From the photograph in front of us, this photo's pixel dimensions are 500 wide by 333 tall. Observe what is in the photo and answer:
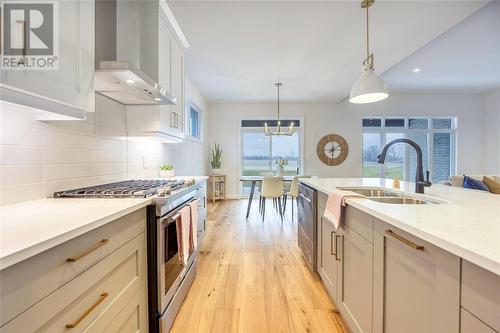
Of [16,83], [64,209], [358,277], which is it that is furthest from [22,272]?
[358,277]

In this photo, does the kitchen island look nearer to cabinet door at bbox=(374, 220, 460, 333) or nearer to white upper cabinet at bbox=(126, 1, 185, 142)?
cabinet door at bbox=(374, 220, 460, 333)

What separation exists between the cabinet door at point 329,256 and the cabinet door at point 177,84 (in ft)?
5.63

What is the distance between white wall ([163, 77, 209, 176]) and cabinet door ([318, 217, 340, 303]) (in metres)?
2.11

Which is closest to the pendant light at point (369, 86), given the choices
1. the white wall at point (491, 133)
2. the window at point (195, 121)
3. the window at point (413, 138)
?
the window at point (195, 121)

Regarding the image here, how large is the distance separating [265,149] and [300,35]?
12.7 ft

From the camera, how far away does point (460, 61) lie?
4.02 metres

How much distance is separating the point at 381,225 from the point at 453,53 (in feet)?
14.4

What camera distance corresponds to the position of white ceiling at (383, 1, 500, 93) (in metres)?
2.95

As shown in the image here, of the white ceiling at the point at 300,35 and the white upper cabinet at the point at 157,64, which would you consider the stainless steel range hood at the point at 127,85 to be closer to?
the white upper cabinet at the point at 157,64

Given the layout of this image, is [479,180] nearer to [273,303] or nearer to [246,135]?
[273,303]

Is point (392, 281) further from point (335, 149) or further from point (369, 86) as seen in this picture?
point (335, 149)

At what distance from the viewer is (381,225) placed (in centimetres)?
101

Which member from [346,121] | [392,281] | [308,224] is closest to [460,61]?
[346,121]

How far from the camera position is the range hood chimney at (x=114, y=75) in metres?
1.35
